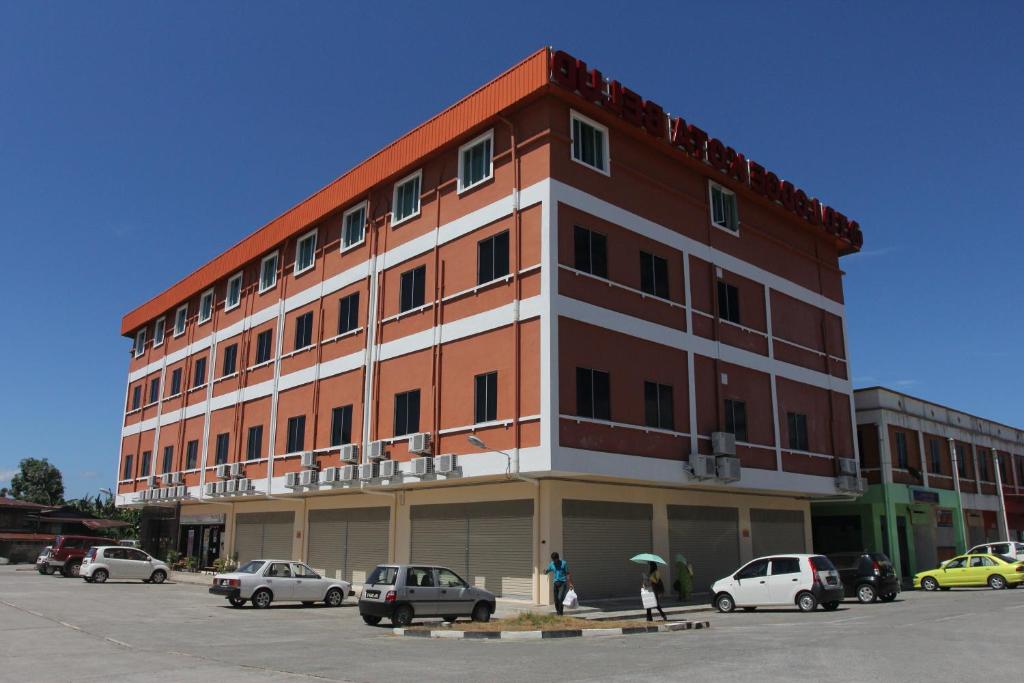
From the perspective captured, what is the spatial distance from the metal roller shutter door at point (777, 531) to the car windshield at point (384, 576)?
16.7 meters

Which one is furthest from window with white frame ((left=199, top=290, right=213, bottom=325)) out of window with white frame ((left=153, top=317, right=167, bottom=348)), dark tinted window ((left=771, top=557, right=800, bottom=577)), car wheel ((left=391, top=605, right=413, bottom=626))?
dark tinted window ((left=771, top=557, right=800, bottom=577))

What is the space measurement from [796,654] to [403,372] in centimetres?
1737

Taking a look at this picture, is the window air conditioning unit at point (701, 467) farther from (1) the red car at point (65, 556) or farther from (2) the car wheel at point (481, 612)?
(1) the red car at point (65, 556)

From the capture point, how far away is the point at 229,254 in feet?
137

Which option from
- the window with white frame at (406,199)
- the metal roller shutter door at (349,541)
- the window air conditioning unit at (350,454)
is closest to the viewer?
the window air conditioning unit at (350,454)

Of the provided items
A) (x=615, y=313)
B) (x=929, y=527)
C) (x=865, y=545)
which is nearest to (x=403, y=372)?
(x=615, y=313)

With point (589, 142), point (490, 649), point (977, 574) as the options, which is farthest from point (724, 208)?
point (490, 649)

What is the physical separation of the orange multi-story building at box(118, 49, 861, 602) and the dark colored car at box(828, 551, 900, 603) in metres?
3.85

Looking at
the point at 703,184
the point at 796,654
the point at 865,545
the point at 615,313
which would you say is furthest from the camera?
the point at 865,545

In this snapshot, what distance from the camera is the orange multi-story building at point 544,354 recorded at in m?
24.1

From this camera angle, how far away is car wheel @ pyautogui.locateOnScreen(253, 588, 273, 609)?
24.6m

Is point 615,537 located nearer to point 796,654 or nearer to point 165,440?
point 796,654

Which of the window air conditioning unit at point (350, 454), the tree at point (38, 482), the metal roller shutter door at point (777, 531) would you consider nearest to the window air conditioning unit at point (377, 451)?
the window air conditioning unit at point (350, 454)

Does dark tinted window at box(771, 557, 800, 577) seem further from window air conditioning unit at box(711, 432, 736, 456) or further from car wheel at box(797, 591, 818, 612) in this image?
window air conditioning unit at box(711, 432, 736, 456)
